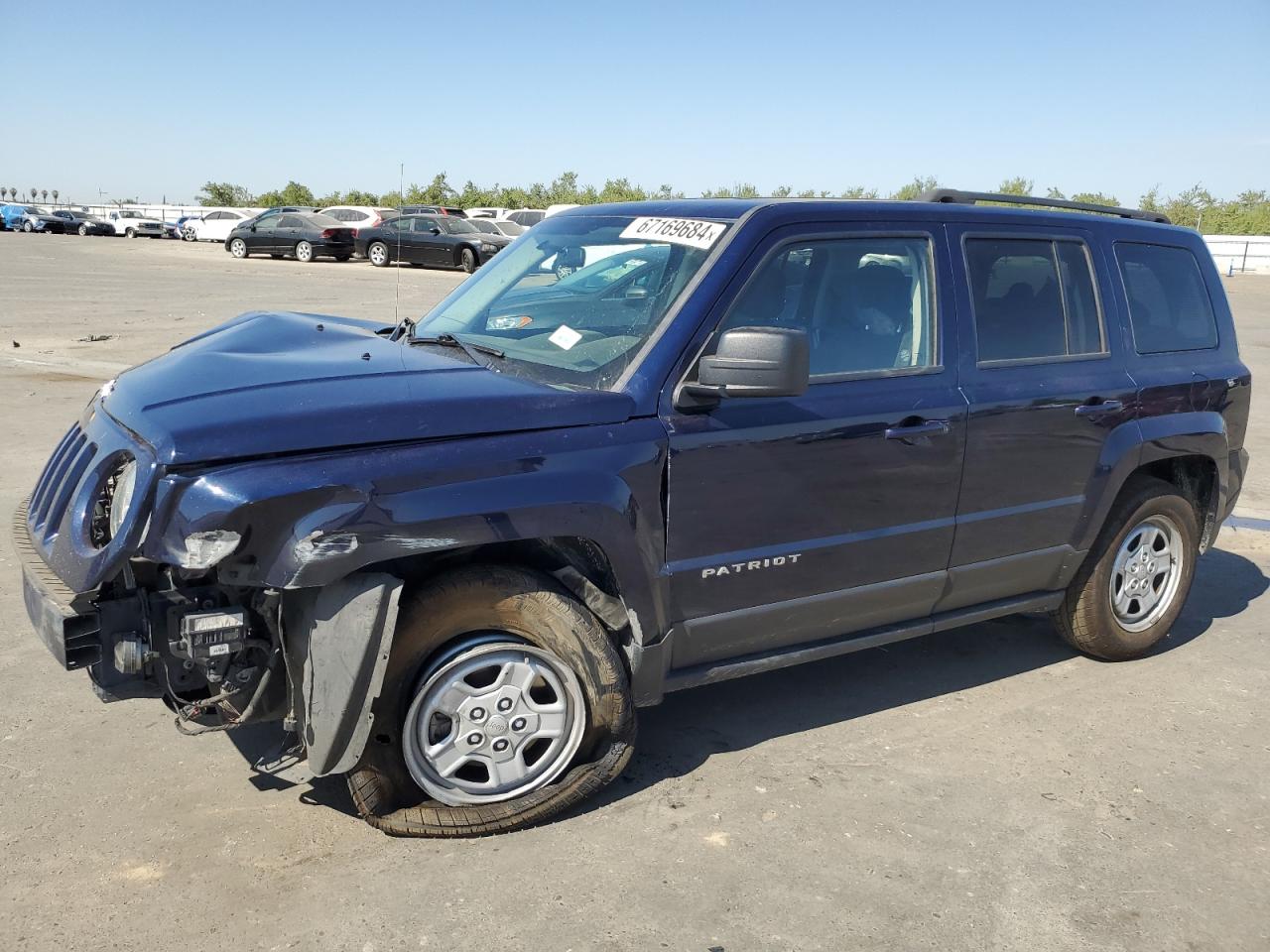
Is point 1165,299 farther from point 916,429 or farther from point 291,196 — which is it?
point 291,196

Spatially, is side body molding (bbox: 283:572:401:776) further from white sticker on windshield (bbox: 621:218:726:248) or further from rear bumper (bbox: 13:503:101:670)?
white sticker on windshield (bbox: 621:218:726:248)

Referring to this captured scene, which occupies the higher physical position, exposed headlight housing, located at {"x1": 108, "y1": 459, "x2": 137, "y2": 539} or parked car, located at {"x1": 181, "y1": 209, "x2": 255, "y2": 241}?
parked car, located at {"x1": 181, "y1": 209, "x2": 255, "y2": 241}

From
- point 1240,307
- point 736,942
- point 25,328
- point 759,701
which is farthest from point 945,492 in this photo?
point 1240,307

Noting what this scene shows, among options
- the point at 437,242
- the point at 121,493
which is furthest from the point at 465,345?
the point at 437,242

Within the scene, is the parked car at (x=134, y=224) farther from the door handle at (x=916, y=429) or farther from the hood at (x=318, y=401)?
the door handle at (x=916, y=429)

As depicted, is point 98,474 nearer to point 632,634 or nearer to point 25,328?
point 632,634

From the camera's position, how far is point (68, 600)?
3000 millimetres

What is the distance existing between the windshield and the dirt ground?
1.45 meters

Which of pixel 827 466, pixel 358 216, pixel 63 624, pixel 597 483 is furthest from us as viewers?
pixel 358 216

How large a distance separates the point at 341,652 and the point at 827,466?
1.72 meters

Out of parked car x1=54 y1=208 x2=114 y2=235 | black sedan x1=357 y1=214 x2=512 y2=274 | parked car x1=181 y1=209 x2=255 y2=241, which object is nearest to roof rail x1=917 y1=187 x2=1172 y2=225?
black sedan x1=357 y1=214 x2=512 y2=274

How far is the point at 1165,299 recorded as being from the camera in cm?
496

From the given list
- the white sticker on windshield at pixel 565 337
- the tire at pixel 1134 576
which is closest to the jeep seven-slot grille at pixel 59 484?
the white sticker on windshield at pixel 565 337

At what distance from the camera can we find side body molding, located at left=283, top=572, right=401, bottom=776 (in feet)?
9.75
